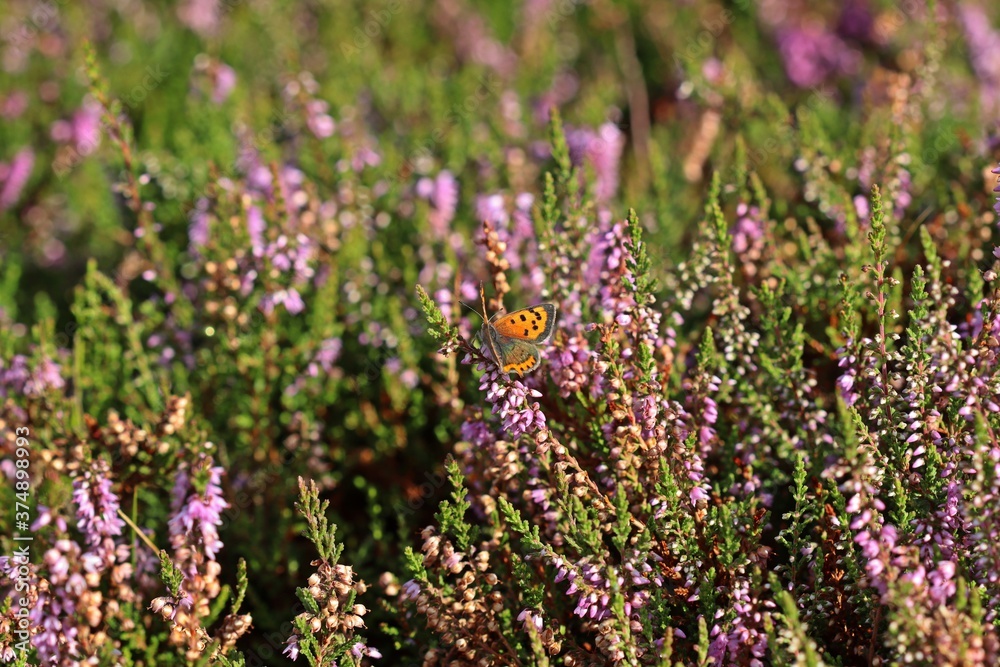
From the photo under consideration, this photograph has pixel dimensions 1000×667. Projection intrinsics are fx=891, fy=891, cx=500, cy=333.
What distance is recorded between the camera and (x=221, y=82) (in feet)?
19.7

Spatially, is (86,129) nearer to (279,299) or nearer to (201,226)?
(201,226)

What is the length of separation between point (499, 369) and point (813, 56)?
6.32m

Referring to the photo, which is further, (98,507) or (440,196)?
(440,196)

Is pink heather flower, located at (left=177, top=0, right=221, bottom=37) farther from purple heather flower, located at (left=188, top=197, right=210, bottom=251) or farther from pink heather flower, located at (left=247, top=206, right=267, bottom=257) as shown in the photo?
pink heather flower, located at (left=247, top=206, right=267, bottom=257)

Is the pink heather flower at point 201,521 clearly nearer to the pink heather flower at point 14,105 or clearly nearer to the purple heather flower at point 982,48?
the pink heather flower at point 14,105

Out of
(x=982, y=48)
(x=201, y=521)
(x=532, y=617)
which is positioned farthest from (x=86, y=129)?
(x=982, y=48)

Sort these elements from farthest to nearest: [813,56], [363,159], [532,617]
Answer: [813,56], [363,159], [532,617]

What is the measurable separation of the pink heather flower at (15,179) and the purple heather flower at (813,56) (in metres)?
6.14

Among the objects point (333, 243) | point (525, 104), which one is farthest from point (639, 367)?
point (525, 104)

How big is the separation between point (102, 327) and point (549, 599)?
285cm

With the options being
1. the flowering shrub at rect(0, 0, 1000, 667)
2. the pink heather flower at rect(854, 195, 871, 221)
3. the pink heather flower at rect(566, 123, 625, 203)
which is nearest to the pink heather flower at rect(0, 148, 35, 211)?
the flowering shrub at rect(0, 0, 1000, 667)

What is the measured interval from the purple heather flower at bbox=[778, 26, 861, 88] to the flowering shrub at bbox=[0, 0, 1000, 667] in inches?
2.1

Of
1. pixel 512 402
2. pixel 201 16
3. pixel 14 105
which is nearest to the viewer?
pixel 512 402

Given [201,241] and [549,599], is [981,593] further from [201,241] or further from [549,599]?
[201,241]
